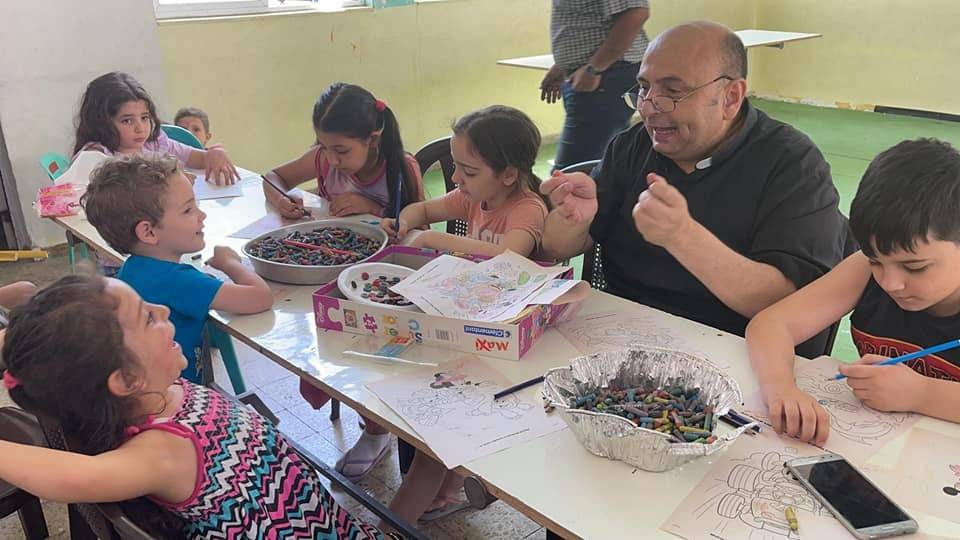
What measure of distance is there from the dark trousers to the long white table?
1.34m

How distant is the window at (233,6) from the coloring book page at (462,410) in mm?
3826

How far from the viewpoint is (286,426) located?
2.54 metres

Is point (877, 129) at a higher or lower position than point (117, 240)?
lower

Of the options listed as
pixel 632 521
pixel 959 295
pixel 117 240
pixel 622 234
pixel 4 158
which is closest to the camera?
pixel 632 521

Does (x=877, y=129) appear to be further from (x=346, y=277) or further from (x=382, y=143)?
(x=346, y=277)

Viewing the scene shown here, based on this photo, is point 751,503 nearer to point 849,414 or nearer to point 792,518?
point 792,518

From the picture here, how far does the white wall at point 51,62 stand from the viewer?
3830 millimetres

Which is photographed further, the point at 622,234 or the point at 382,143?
the point at 382,143

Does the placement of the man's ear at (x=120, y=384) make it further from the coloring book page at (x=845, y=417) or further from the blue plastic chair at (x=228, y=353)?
the coloring book page at (x=845, y=417)

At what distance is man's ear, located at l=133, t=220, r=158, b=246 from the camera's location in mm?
1725

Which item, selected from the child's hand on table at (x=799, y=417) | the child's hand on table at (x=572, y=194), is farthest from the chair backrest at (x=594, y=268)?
the child's hand on table at (x=799, y=417)

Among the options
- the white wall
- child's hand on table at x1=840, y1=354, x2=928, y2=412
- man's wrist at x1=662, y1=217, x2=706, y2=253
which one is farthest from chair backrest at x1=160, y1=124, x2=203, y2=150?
child's hand on table at x1=840, y1=354, x2=928, y2=412

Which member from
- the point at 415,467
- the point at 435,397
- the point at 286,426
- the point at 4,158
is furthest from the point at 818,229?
the point at 4,158

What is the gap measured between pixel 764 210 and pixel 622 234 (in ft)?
1.17
